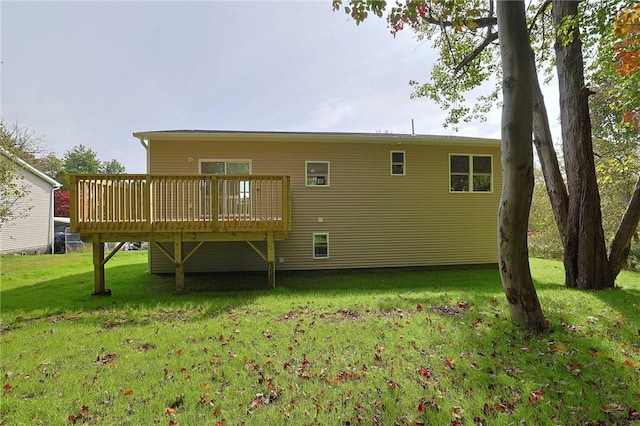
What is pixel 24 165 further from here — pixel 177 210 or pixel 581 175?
pixel 581 175

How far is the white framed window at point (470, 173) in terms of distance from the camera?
32.9 feet

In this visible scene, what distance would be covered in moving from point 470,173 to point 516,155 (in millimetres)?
6880

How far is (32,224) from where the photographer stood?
625 inches

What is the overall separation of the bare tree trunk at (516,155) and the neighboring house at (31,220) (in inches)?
709

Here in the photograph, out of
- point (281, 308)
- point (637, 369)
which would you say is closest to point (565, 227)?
point (637, 369)

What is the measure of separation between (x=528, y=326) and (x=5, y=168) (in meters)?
16.0

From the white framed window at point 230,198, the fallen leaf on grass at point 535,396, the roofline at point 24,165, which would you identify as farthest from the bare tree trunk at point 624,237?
the roofline at point 24,165

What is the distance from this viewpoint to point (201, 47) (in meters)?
9.07

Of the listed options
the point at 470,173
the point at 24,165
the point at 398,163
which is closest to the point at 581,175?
the point at 470,173

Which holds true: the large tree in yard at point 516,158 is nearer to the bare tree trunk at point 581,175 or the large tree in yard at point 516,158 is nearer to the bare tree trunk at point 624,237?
the bare tree trunk at point 581,175

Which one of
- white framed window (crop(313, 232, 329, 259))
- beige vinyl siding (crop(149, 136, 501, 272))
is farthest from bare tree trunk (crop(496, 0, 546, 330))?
white framed window (crop(313, 232, 329, 259))

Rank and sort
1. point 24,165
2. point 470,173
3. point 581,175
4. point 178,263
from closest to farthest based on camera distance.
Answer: point 581,175
point 178,263
point 470,173
point 24,165

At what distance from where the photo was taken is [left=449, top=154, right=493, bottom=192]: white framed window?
32.9 ft

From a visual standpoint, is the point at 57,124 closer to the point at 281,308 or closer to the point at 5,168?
the point at 5,168
